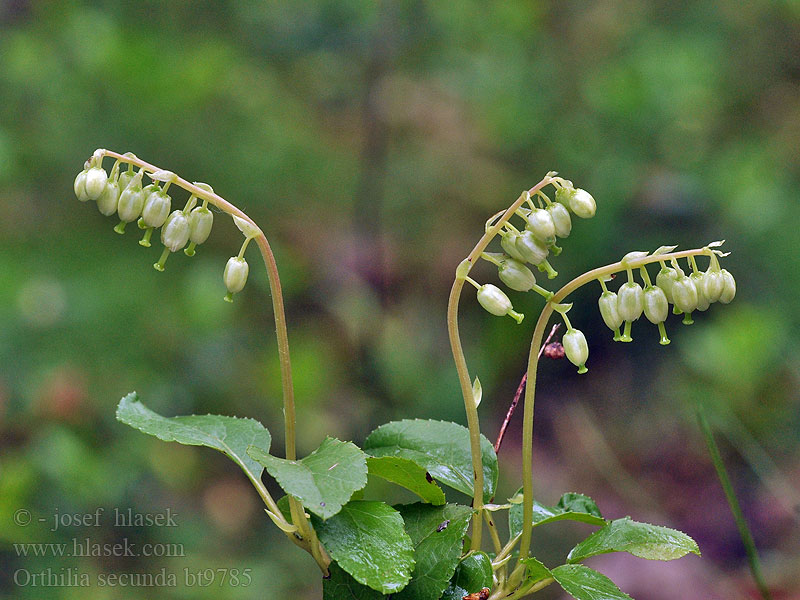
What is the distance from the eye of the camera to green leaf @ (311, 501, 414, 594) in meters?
0.65

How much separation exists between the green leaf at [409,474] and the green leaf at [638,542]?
5.7 inches

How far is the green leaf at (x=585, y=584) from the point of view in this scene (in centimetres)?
67

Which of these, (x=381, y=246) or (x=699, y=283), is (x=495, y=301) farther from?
(x=381, y=246)

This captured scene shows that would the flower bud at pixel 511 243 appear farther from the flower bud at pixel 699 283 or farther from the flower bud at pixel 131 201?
the flower bud at pixel 131 201

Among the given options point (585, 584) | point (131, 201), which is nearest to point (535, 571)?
point (585, 584)

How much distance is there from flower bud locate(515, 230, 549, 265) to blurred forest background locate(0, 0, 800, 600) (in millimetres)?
1267

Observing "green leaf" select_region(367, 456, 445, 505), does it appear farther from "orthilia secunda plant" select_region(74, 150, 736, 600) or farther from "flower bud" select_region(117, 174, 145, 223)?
"flower bud" select_region(117, 174, 145, 223)

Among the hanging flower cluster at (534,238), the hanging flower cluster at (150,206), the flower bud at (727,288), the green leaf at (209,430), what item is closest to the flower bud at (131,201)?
the hanging flower cluster at (150,206)

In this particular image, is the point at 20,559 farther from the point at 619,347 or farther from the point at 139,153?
the point at 619,347

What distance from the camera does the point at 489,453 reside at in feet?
2.65

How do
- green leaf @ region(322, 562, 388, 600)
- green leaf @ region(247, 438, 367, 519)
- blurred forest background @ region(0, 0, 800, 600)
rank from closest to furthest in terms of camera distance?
green leaf @ region(247, 438, 367, 519) → green leaf @ region(322, 562, 388, 600) → blurred forest background @ region(0, 0, 800, 600)

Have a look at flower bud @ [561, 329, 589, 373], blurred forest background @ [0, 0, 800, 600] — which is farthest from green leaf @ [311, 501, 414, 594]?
blurred forest background @ [0, 0, 800, 600]

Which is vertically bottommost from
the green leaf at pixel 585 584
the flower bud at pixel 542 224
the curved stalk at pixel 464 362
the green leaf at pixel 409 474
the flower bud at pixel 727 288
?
the green leaf at pixel 585 584

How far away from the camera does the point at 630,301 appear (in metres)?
0.69
